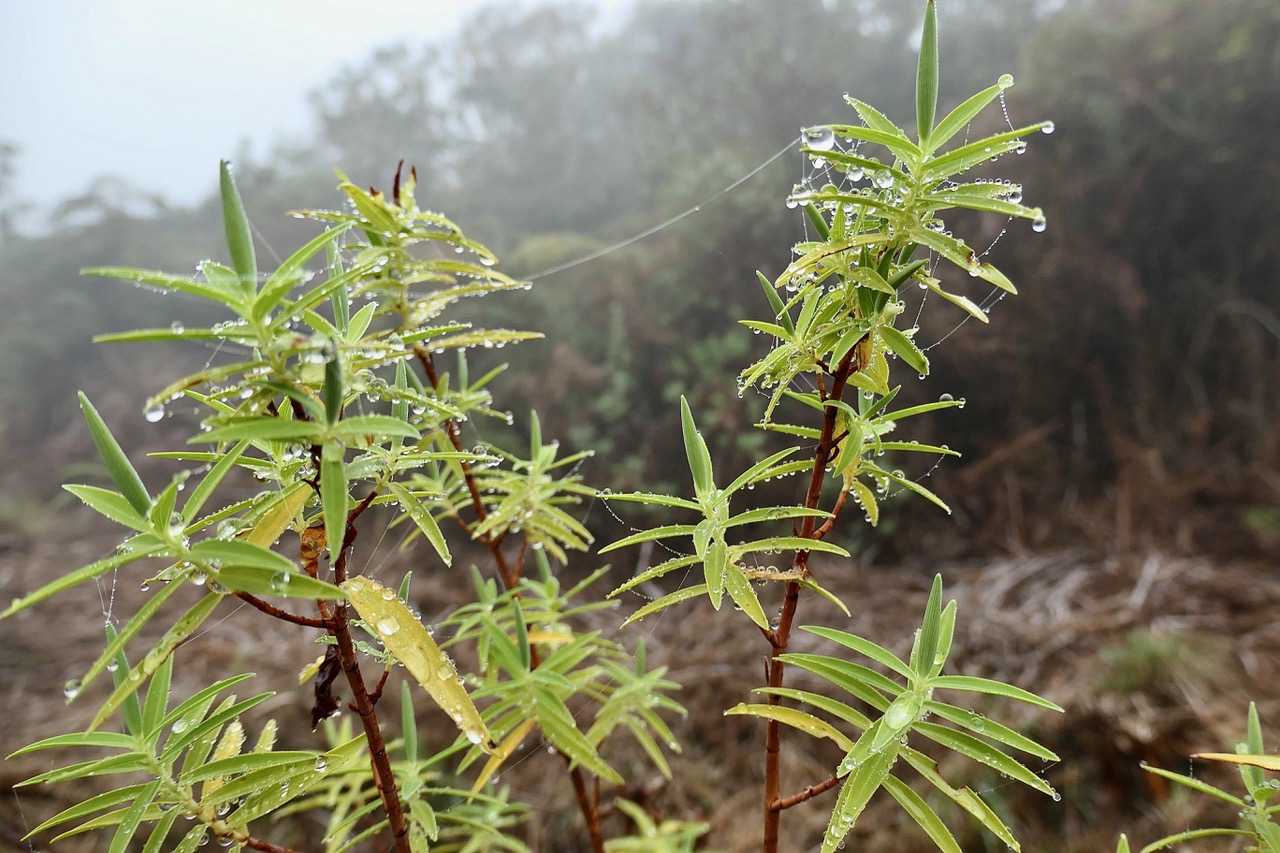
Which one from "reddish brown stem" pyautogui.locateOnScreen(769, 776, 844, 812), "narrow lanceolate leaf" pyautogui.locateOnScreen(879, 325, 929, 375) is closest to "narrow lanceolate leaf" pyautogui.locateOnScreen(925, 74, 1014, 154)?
"narrow lanceolate leaf" pyautogui.locateOnScreen(879, 325, 929, 375)

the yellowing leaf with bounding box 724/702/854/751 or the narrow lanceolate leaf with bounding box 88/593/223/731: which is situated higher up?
the narrow lanceolate leaf with bounding box 88/593/223/731

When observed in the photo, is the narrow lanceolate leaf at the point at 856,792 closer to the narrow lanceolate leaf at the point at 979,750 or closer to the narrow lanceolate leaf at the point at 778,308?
the narrow lanceolate leaf at the point at 979,750

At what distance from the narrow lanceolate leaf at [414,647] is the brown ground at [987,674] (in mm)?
632

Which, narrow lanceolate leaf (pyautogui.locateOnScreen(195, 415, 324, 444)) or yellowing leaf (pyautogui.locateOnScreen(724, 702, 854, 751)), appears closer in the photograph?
narrow lanceolate leaf (pyautogui.locateOnScreen(195, 415, 324, 444))

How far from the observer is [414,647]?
15.9 inches

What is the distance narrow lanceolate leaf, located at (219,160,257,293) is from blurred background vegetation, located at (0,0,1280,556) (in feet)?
6.25

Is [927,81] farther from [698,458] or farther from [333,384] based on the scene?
[333,384]

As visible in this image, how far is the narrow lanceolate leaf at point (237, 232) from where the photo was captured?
0.35m

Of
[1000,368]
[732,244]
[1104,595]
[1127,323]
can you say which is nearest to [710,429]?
[732,244]

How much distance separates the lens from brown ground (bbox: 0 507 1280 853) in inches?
54.8

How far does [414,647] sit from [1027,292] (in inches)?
121

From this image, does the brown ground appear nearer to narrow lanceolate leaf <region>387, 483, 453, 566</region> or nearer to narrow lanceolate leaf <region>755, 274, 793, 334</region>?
narrow lanceolate leaf <region>387, 483, 453, 566</region>

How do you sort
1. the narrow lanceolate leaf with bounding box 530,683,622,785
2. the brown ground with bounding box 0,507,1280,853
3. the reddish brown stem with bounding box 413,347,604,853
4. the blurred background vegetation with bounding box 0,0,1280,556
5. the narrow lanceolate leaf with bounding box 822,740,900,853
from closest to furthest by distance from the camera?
1. the narrow lanceolate leaf with bounding box 822,740,900,853
2. the narrow lanceolate leaf with bounding box 530,683,622,785
3. the reddish brown stem with bounding box 413,347,604,853
4. the brown ground with bounding box 0,507,1280,853
5. the blurred background vegetation with bounding box 0,0,1280,556

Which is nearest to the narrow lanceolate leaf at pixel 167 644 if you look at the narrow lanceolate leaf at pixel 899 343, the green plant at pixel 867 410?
the green plant at pixel 867 410
